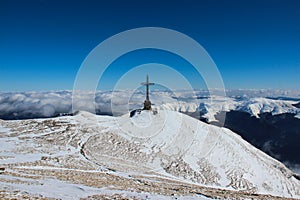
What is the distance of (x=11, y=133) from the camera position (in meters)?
44.0

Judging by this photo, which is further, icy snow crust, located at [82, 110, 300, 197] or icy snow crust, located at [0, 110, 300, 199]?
icy snow crust, located at [82, 110, 300, 197]

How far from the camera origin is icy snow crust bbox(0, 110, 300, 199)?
87.4ft

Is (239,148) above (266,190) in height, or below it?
above

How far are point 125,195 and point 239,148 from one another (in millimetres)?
40831

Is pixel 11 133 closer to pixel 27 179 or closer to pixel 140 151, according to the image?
pixel 140 151

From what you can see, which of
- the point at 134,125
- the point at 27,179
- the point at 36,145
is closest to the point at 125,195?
the point at 27,179

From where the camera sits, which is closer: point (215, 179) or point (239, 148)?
point (215, 179)

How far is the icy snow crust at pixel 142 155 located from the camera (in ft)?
87.4

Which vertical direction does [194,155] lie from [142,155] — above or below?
below

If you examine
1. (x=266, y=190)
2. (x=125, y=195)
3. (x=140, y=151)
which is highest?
(x=125, y=195)

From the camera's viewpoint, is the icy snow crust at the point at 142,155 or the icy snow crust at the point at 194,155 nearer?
the icy snow crust at the point at 142,155

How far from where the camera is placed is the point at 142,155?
39.0m

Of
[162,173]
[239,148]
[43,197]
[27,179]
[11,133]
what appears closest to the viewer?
[43,197]

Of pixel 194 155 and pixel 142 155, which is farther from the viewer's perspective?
pixel 194 155
